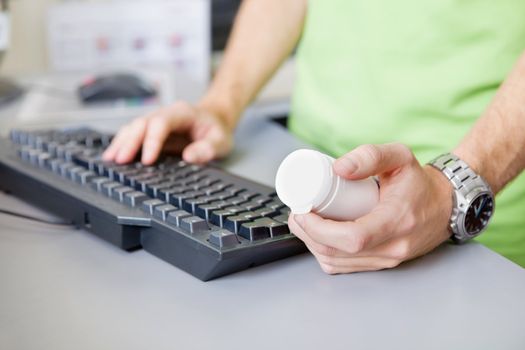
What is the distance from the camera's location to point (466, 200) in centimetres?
56

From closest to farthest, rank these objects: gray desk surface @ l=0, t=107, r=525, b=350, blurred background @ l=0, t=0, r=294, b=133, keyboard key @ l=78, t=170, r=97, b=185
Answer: gray desk surface @ l=0, t=107, r=525, b=350, keyboard key @ l=78, t=170, r=97, b=185, blurred background @ l=0, t=0, r=294, b=133

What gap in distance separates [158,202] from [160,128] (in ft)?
0.70

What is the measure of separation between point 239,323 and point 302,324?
41mm

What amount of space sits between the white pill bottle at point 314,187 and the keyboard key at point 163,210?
10cm

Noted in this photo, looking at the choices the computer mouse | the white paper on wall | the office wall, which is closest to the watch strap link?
the computer mouse

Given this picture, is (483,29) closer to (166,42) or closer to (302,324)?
(302,324)

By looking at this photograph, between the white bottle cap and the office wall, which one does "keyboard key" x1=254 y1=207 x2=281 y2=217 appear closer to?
the white bottle cap

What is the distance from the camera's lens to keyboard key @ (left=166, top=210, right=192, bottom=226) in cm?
54

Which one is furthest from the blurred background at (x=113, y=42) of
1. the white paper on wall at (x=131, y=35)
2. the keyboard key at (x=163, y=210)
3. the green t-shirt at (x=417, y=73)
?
the keyboard key at (x=163, y=210)

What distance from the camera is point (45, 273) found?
0.54 m

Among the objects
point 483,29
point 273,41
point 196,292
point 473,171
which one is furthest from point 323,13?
point 196,292

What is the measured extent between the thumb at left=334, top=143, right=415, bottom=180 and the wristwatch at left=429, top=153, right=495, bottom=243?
0.06m

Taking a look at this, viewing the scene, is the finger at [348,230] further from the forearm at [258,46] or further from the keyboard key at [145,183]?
the forearm at [258,46]

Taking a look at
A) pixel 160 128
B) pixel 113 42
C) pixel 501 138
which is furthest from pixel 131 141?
pixel 113 42
